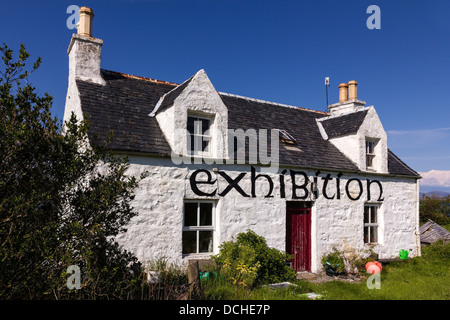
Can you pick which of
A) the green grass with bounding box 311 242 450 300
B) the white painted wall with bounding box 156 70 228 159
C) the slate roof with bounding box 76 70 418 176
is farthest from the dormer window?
the white painted wall with bounding box 156 70 228 159

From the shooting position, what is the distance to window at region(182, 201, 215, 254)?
9.58m

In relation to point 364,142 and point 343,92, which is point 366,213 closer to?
point 364,142

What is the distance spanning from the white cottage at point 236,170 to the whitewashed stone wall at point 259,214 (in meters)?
0.03

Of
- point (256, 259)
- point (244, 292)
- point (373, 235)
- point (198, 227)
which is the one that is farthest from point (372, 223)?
point (244, 292)

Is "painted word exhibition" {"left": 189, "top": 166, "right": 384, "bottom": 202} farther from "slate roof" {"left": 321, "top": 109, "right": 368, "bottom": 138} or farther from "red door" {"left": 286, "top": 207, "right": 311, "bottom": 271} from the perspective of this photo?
"slate roof" {"left": 321, "top": 109, "right": 368, "bottom": 138}

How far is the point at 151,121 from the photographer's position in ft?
34.0

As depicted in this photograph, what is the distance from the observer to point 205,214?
9.98 meters

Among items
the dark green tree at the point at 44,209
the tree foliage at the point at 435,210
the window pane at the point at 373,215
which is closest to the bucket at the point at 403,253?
the window pane at the point at 373,215

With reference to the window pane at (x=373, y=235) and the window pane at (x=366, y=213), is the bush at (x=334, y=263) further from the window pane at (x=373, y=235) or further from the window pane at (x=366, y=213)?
the window pane at (x=373, y=235)

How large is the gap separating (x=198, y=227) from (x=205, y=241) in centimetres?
47

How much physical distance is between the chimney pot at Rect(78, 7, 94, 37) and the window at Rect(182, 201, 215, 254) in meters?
5.98
